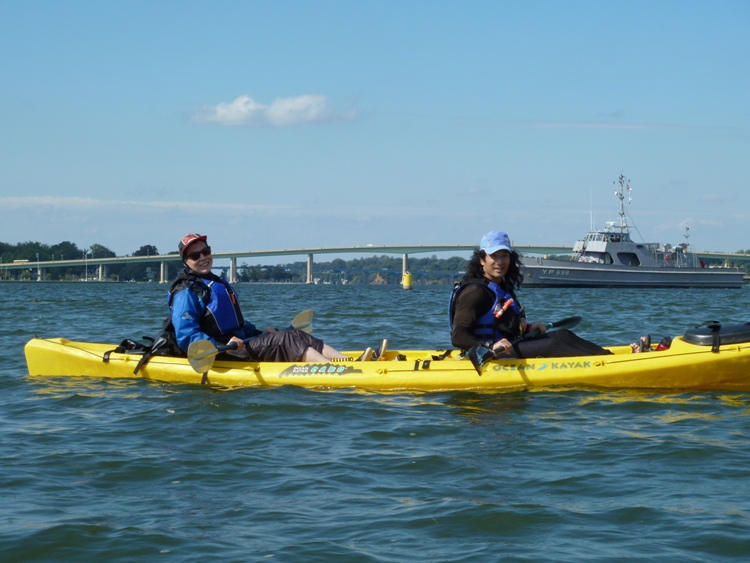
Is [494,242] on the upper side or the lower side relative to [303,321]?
upper

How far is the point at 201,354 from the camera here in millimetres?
8273

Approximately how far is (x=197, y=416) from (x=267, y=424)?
2.27 ft

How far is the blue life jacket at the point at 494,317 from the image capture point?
788 centimetres

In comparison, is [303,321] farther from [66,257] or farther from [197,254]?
[66,257]

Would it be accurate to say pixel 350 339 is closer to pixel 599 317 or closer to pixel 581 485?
pixel 599 317

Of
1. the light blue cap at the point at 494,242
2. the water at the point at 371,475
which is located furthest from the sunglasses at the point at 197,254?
the light blue cap at the point at 494,242

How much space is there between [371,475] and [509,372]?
2.97 m

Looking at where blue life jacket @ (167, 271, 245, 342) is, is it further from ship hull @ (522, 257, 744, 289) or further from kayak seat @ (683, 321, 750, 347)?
ship hull @ (522, 257, 744, 289)

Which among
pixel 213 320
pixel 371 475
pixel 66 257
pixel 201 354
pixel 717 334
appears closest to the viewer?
pixel 371 475

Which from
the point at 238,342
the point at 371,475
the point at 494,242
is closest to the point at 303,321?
the point at 238,342

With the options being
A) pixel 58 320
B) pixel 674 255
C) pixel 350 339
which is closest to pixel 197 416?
pixel 350 339

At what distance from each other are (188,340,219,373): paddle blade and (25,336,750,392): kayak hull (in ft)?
1.09

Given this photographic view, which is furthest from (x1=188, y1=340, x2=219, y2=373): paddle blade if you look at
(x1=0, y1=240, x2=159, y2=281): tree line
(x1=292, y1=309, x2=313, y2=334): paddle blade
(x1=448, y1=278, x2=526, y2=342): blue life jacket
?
(x1=0, y1=240, x2=159, y2=281): tree line

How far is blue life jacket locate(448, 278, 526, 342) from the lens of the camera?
7.88 metres
